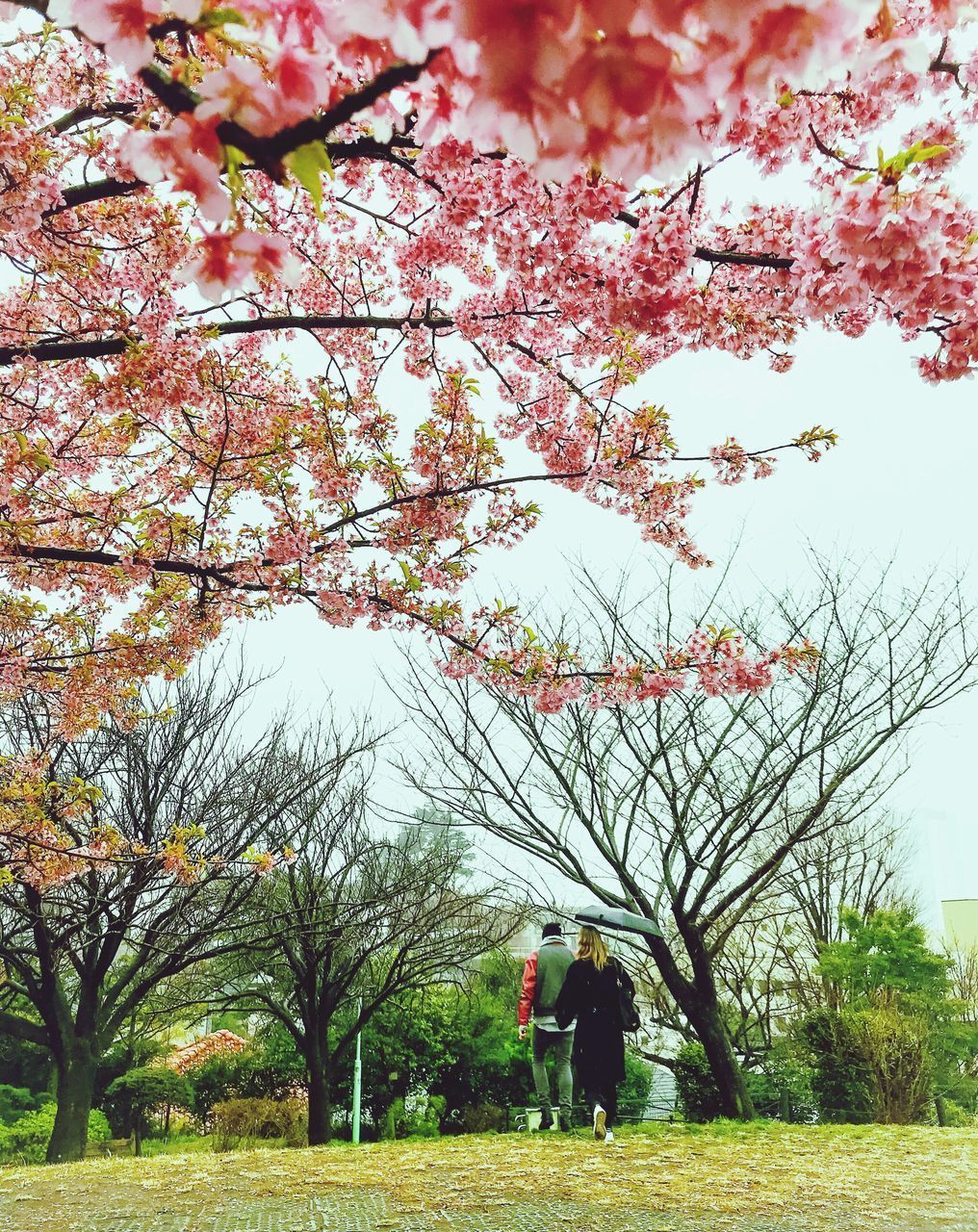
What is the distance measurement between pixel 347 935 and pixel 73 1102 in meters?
3.37

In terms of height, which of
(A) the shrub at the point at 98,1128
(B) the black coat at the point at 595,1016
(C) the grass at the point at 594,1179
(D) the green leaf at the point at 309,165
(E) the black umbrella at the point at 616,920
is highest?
(D) the green leaf at the point at 309,165

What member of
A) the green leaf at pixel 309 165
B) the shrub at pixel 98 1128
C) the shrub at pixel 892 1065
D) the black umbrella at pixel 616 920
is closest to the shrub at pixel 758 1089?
the shrub at pixel 892 1065

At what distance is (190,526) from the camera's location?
4328 mm

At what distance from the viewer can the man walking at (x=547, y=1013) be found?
22.4 ft

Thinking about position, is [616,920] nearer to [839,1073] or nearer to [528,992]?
[528,992]

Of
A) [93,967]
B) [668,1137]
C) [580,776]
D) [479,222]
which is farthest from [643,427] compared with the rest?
[93,967]

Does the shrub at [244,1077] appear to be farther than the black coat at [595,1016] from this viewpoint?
Yes

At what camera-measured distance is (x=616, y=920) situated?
7.77 m

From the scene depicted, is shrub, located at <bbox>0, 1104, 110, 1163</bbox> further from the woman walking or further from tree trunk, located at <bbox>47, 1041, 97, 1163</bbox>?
the woman walking

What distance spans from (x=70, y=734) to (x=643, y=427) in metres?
5.32

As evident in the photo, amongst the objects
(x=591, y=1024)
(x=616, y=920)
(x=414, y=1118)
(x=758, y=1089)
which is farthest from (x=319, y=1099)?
(x=591, y=1024)

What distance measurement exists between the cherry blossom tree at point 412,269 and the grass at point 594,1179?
8.17ft

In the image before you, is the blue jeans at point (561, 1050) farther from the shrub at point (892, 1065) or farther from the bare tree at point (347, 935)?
the shrub at point (892, 1065)

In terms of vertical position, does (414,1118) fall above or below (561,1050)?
below
